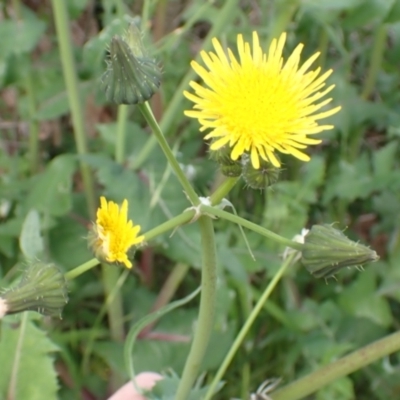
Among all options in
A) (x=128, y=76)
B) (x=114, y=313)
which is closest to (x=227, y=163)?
(x=128, y=76)

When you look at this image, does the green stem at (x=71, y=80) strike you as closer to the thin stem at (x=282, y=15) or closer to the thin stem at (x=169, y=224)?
the thin stem at (x=282, y=15)

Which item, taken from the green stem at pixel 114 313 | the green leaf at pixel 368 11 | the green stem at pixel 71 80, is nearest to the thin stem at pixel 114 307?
the green stem at pixel 114 313

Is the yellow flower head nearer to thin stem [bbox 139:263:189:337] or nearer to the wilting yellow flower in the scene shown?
the wilting yellow flower

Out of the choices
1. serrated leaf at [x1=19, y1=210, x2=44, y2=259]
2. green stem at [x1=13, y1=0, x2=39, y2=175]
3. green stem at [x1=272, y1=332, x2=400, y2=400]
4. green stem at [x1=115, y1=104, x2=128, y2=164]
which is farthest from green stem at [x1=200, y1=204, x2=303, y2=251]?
green stem at [x1=13, y1=0, x2=39, y2=175]

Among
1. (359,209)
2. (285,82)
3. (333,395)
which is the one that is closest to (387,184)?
(359,209)

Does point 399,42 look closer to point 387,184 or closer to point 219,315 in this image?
point 387,184

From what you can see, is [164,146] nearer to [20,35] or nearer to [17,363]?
[17,363]

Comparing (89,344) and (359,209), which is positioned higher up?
(359,209)
